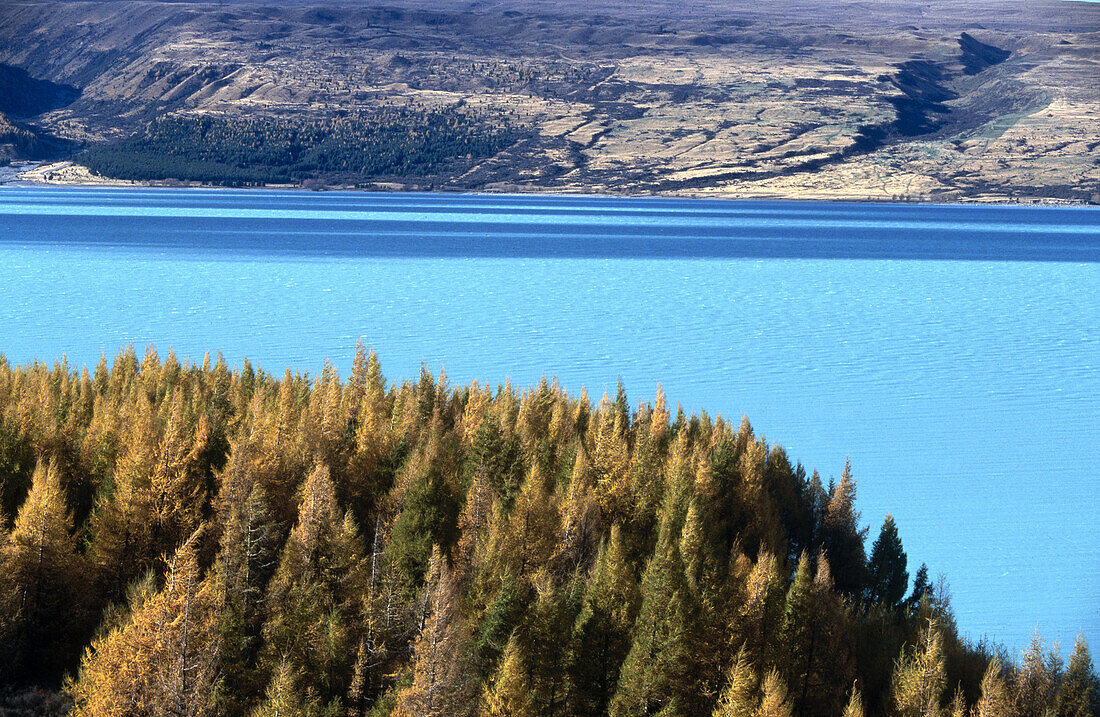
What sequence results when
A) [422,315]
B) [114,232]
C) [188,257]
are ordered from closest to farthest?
[422,315], [188,257], [114,232]

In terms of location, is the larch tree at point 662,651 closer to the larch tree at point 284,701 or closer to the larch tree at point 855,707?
the larch tree at point 855,707

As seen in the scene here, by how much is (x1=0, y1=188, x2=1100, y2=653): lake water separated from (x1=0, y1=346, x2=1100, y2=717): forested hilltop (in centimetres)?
461

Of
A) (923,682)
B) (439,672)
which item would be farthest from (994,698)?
(439,672)

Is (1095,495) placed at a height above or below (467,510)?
below

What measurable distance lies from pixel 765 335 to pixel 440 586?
49.3m

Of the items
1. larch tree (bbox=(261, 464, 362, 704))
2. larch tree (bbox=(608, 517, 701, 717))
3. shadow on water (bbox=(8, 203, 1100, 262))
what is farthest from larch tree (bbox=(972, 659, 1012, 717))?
shadow on water (bbox=(8, 203, 1100, 262))

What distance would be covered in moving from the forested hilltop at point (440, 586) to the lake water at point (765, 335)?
461cm

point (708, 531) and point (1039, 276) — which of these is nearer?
point (708, 531)

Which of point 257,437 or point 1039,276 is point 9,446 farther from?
point 1039,276

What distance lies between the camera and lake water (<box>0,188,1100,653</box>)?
33.4 metres

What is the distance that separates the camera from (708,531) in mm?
26312

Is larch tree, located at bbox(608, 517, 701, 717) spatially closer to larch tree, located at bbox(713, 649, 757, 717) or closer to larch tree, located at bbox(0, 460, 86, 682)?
larch tree, located at bbox(713, 649, 757, 717)

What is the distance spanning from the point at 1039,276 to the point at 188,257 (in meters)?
71.2

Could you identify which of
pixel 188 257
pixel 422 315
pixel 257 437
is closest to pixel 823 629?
pixel 257 437
